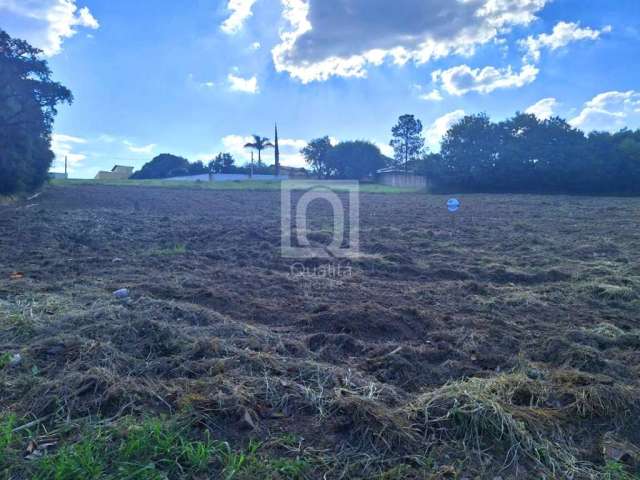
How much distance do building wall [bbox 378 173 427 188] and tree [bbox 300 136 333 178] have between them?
482 inches

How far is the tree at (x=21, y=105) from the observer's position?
15.7 metres

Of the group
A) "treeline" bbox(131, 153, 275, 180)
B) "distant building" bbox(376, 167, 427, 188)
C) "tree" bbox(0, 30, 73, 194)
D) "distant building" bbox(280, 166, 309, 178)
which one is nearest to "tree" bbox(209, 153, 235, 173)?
"treeline" bbox(131, 153, 275, 180)

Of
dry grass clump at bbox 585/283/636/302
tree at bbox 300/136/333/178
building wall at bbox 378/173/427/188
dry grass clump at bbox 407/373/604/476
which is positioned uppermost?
tree at bbox 300/136/333/178

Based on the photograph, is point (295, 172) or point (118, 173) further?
point (295, 172)

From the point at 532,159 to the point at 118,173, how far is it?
187ft

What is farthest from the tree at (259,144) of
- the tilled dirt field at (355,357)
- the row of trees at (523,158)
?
the tilled dirt field at (355,357)

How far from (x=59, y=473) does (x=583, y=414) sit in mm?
2786

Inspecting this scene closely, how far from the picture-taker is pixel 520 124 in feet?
121

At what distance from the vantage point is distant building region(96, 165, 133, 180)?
187 feet

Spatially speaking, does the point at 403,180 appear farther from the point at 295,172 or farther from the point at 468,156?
the point at 295,172

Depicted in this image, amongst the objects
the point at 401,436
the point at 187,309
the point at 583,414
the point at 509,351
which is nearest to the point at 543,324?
the point at 509,351

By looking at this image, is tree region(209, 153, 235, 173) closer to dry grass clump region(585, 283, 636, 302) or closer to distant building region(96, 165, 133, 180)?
distant building region(96, 165, 133, 180)

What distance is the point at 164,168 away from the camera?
204ft

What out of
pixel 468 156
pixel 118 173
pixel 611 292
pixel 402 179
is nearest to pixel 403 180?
pixel 402 179
